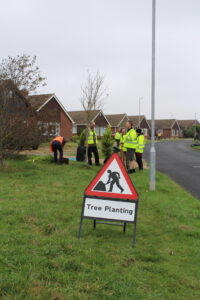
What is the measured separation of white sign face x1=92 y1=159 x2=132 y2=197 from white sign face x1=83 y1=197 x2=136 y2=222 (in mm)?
162

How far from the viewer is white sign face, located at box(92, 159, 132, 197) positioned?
14.8 ft

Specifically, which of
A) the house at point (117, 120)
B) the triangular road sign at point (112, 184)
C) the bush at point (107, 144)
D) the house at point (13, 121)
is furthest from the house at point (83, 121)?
the triangular road sign at point (112, 184)

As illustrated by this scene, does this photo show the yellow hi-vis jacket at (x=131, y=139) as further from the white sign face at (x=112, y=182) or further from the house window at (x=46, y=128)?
the white sign face at (x=112, y=182)

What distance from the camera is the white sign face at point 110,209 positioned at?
4.48 m

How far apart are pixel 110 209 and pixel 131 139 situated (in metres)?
6.50

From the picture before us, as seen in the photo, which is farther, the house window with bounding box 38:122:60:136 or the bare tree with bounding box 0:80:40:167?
the house window with bounding box 38:122:60:136

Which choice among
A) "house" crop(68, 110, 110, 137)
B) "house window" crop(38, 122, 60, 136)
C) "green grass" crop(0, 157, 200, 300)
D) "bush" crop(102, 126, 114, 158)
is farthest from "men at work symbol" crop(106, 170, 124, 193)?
"house" crop(68, 110, 110, 137)

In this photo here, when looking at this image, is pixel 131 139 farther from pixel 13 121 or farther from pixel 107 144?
pixel 107 144

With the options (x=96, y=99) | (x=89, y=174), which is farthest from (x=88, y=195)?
(x=96, y=99)

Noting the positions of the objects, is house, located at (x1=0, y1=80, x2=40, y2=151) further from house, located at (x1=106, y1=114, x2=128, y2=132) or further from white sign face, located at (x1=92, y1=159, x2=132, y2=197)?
house, located at (x1=106, y1=114, x2=128, y2=132)

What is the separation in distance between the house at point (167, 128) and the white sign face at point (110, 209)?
252 ft

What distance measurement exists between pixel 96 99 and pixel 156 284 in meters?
14.3

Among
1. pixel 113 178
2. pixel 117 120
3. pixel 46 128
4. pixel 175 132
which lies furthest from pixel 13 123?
pixel 175 132

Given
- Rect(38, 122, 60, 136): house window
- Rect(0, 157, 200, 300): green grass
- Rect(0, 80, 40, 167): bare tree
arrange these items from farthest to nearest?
Rect(38, 122, 60, 136): house window < Rect(0, 80, 40, 167): bare tree < Rect(0, 157, 200, 300): green grass
